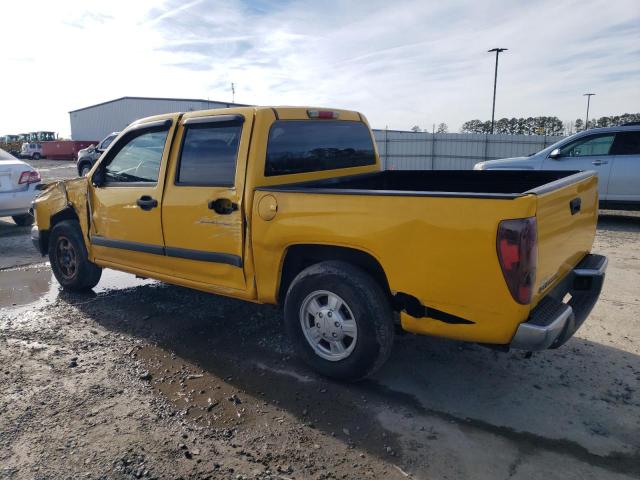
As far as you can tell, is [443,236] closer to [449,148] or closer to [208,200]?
[208,200]

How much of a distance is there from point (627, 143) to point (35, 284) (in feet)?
32.0

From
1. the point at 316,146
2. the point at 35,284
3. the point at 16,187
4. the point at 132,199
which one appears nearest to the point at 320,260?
the point at 316,146

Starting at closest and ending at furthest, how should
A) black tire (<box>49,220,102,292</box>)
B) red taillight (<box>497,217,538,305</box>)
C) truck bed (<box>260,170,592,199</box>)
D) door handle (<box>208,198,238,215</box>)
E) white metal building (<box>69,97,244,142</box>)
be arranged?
red taillight (<box>497,217,538,305</box>) → door handle (<box>208,198,238,215</box>) → truck bed (<box>260,170,592,199</box>) → black tire (<box>49,220,102,292</box>) → white metal building (<box>69,97,244,142</box>)

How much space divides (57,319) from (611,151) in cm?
928

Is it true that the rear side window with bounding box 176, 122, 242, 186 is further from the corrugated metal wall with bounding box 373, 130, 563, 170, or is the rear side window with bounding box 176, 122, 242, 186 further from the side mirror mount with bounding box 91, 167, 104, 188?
the corrugated metal wall with bounding box 373, 130, 563, 170

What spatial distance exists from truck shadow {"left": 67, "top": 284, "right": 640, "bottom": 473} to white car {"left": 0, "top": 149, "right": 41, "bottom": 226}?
5.34 metres

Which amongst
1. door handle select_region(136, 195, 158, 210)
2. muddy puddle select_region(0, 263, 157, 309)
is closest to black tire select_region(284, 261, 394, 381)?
door handle select_region(136, 195, 158, 210)

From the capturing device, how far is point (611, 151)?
9.04 metres

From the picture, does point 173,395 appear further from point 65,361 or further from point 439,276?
point 439,276

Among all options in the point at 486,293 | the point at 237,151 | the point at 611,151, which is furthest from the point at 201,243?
the point at 611,151

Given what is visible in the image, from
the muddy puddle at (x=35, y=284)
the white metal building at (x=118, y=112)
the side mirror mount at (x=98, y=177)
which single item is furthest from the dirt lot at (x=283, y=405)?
the white metal building at (x=118, y=112)

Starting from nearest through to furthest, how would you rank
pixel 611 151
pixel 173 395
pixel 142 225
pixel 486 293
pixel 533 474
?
pixel 533 474
pixel 486 293
pixel 173 395
pixel 142 225
pixel 611 151

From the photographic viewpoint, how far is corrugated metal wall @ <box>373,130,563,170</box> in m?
21.3

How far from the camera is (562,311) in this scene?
9.19 feet
